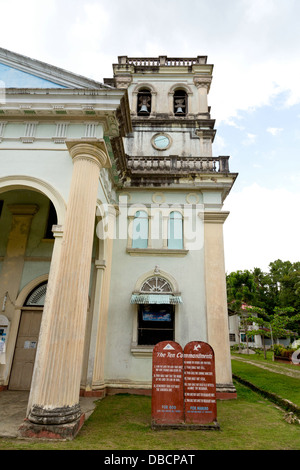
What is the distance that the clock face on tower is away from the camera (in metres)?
13.2

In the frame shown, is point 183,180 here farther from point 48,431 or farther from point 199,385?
point 48,431

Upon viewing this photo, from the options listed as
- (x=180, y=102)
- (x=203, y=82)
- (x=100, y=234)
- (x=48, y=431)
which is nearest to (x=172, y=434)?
(x=48, y=431)

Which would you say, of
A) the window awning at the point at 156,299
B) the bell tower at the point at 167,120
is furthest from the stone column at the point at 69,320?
the bell tower at the point at 167,120

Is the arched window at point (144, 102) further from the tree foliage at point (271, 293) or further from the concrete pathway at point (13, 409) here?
the tree foliage at point (271, 293)

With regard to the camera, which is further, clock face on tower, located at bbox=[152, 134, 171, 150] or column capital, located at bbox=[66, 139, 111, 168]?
clock face on tower, located at bbox=[152, 134, 171, 150]

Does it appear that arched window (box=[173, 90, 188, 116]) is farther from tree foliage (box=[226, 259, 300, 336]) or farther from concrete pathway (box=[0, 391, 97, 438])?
tree foliage (box=[226, 259, 300, 336])

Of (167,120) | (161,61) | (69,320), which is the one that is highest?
(161,61)

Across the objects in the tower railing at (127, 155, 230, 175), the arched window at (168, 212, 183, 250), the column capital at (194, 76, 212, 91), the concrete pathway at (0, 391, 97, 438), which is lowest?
the concrete pathway at (0, 391, 97, 438)

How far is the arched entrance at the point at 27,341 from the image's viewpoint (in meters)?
8.98

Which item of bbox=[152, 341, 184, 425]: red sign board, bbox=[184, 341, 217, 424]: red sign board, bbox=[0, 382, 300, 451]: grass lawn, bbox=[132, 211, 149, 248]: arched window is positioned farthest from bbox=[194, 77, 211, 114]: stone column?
bbox=[0, 382, 300, 451]: grass lawn

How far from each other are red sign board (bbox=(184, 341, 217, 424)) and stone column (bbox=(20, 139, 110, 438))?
2277 mm

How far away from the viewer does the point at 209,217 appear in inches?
429

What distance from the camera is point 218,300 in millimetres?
9898

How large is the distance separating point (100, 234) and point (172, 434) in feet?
20.2
